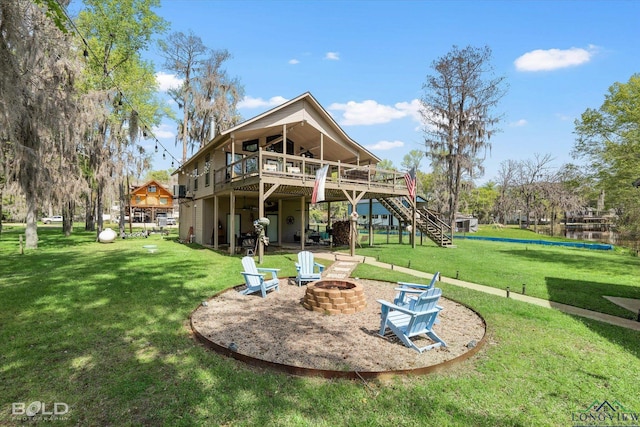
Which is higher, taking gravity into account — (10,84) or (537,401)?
(10,84)

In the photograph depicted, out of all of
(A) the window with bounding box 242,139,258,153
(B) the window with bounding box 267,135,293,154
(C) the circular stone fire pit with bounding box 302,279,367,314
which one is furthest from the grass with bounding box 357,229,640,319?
(A) the window with bounding box 242,139,258,153

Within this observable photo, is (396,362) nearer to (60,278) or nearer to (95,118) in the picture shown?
(60,278)

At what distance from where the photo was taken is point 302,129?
653 inches

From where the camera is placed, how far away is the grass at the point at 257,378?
3131 mm

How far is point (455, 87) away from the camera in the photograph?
25.0 metres

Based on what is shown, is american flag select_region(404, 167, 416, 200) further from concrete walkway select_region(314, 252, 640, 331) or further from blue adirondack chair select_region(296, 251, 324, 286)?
blue adirondack chair select_region(296, 251, 324, 286)

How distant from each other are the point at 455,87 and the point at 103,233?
2824 cm

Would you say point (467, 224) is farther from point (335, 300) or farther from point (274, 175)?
point (335, 300)

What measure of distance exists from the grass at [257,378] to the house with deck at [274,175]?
7462 mm

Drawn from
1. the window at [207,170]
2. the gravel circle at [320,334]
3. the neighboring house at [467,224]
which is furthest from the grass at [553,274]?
the neighboring house at [467,224]

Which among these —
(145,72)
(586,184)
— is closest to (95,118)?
(145,72)

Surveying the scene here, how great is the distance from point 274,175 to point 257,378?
961 centimetres

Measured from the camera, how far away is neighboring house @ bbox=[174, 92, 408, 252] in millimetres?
13617

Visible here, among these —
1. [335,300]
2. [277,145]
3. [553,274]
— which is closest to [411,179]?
[553,274]
